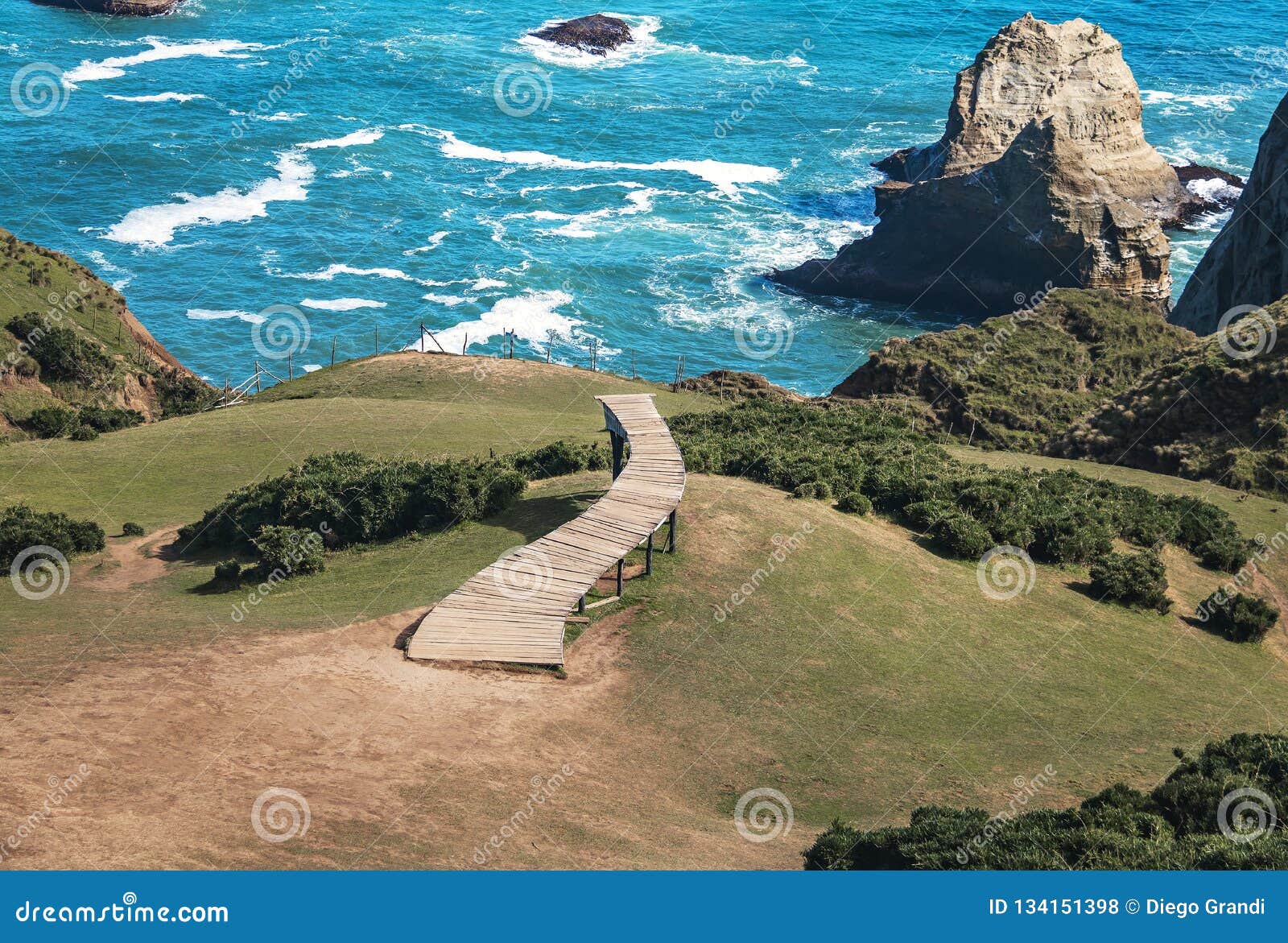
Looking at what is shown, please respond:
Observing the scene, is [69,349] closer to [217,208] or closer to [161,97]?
[217,208]

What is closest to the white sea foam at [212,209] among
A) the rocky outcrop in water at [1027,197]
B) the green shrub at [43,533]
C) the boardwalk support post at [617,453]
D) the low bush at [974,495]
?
the rocky outcrop in water at [1027,197]

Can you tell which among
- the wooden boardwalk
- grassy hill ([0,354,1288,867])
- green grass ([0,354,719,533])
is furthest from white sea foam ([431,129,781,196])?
the wooden boardwalk

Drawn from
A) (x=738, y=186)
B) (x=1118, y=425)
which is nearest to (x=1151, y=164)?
(x=738, y=186)

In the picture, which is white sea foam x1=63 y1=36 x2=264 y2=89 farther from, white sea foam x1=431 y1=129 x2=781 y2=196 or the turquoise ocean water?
white sea foam x1=431 y1=129 x2=781 y2=196

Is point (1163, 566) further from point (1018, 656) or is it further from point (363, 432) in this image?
point (363, 432)

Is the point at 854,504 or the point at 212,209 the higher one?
the point at 854,504

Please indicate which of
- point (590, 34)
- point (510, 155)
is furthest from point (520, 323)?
point (590, 34)
